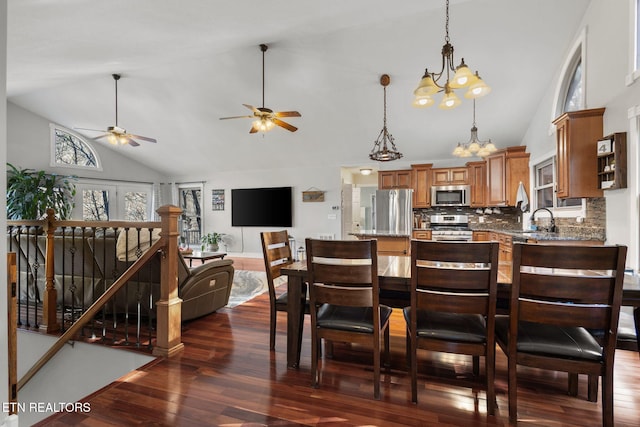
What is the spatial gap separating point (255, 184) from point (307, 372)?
662cm

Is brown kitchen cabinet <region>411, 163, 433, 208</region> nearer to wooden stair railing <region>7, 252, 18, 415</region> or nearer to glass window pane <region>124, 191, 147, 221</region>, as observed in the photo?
wooden stair railing <region>7, 252, 18, 415</region>

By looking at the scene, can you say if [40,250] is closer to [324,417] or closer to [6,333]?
[6,333]

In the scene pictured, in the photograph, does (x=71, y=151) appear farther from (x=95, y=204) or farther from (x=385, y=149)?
(x=385, y=149)

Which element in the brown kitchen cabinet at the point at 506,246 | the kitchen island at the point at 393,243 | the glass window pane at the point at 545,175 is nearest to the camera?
the brown kitchen cabinet at the point at 506,246

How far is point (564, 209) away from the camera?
13.4 feet

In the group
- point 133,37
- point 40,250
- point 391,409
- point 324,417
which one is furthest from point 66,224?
point 391,409

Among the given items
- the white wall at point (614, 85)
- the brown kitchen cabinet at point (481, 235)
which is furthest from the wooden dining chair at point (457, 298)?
the brown kitchen cabinet at point (481, 235)

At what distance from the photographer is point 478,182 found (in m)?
6.16

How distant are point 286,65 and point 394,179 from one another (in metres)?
3.44

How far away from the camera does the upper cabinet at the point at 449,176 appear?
6.35 metres

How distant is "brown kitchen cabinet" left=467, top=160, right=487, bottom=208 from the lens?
19.9 ft

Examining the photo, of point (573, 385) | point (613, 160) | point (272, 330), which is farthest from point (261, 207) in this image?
point (573, 385)

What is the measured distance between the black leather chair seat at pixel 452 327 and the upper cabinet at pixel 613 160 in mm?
2366

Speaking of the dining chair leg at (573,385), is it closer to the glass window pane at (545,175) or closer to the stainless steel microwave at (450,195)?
the glass window pane at (545,175)
